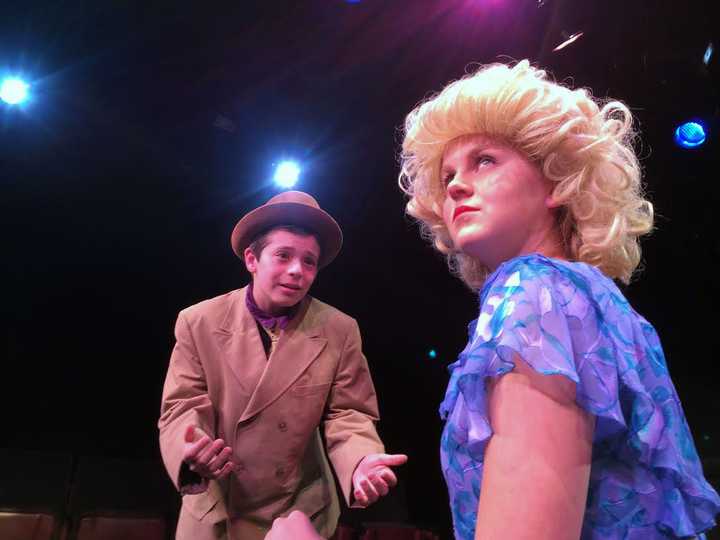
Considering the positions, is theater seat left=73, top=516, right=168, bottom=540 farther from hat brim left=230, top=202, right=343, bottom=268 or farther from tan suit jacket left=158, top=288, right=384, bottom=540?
hat brim left=230, top=202, right=343, bottom=268

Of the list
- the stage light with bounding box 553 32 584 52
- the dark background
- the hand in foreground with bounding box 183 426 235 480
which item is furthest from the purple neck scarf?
the stage light with bounding box 553 32 584 52

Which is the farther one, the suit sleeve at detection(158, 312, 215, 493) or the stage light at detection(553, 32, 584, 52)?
the stage light at detection(553, 32, 584, 52)

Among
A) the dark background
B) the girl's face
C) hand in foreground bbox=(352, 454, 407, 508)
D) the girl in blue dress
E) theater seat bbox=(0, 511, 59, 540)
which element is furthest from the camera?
theater seat bbox=(0, 511, 59, 540)

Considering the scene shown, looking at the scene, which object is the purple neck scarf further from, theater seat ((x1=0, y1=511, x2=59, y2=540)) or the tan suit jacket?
theater seat ((x1=0, y1=511, x2=59, y2=540))

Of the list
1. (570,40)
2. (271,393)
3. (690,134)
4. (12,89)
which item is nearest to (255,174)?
(12,89)

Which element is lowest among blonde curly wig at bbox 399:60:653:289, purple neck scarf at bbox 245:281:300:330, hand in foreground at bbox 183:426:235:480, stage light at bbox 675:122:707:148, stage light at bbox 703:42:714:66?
hand in foreground at bbox 183:426:235:480

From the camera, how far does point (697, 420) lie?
13.3ft

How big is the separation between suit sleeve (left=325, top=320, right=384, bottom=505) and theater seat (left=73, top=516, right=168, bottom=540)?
2321mm

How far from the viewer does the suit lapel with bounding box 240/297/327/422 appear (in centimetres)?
187

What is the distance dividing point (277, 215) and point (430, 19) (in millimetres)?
1486

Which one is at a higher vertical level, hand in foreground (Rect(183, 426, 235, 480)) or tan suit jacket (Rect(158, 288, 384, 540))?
tan suit jacket (Rect(158, 288, 384, 540))

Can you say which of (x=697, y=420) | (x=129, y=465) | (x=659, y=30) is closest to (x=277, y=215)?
(x=659, y=30)

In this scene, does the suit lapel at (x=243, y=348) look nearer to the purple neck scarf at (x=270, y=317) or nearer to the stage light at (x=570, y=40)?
the purple neck scarf at (x=270, y=317)

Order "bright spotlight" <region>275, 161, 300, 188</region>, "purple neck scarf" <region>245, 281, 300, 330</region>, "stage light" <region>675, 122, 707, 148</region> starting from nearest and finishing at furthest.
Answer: "purple neck scarf" <region>245, 281, 300, 330</region> → "stage light" <region>675, 122, 707, 148</region> → "bright spotlight" <region>275, 161, 300, 188</region>
